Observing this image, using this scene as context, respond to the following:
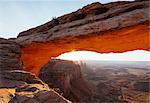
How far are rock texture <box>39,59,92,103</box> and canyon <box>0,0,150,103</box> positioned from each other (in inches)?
470

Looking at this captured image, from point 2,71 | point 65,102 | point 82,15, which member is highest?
point 82,15

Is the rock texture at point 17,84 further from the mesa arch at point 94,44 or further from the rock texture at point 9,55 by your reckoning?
the mesa arch at point 94,44

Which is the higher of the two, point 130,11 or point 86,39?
point 130,11

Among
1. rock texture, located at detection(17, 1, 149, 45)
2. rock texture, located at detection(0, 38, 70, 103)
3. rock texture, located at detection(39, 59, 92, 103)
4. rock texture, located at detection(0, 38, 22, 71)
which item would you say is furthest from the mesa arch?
rock texture, located at detection(39, 59, 92, 103)

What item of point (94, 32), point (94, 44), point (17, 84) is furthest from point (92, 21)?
point (17, 84)

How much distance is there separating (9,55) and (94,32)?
7009 millimetres

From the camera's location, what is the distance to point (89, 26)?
13102 mm

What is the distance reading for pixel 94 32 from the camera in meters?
12.9

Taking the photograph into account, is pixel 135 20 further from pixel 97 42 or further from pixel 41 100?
pixel 41 100

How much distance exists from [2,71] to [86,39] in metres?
6.09

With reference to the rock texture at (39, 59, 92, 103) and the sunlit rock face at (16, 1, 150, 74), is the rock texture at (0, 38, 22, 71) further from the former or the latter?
the rock texture at (39, 59, 92, 103)

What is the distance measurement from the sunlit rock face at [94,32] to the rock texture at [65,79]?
13.7m

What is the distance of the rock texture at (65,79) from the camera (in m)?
32.1

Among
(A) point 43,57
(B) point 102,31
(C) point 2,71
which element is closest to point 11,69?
(C) point 2,71
